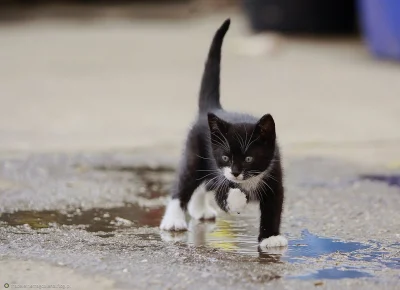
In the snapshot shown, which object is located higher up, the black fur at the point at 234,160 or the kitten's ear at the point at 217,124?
the kitten's ear at the point at 217,124

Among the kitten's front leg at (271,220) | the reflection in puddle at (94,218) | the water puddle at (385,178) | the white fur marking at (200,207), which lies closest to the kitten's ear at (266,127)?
the kitten's front leg at (271,220)

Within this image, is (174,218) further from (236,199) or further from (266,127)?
(266,127)

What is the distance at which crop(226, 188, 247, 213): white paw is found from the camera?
188 inches

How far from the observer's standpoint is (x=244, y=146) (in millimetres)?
4590

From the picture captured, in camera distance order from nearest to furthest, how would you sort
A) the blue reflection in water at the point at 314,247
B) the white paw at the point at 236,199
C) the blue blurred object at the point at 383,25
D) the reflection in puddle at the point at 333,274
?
the reflection in puddle at the point at 333,274 → the blue reflection in water at the point at 314,247 → the white paw at the point at 236,199 → the blue blurred object at the point at 383,25

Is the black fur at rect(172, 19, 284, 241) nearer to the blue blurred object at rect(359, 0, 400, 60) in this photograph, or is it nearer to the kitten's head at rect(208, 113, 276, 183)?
the kitten's head at rect(208, 113, 276, 183)

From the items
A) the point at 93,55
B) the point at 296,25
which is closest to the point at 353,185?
the point at 93,55

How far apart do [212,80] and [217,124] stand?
30.5 inches

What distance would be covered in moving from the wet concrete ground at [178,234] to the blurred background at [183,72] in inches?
35.1

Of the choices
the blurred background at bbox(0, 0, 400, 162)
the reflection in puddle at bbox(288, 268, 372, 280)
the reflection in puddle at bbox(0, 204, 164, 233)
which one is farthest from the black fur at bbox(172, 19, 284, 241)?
the blurred background at bbox(0, 0, 400, 162)

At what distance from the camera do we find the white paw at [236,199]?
4.77 metres

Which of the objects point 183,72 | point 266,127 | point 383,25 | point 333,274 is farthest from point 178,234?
point 383,25

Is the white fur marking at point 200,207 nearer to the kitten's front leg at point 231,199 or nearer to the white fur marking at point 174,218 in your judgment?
the white fur marking at point 174,218

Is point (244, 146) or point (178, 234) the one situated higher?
point (244, 146)
